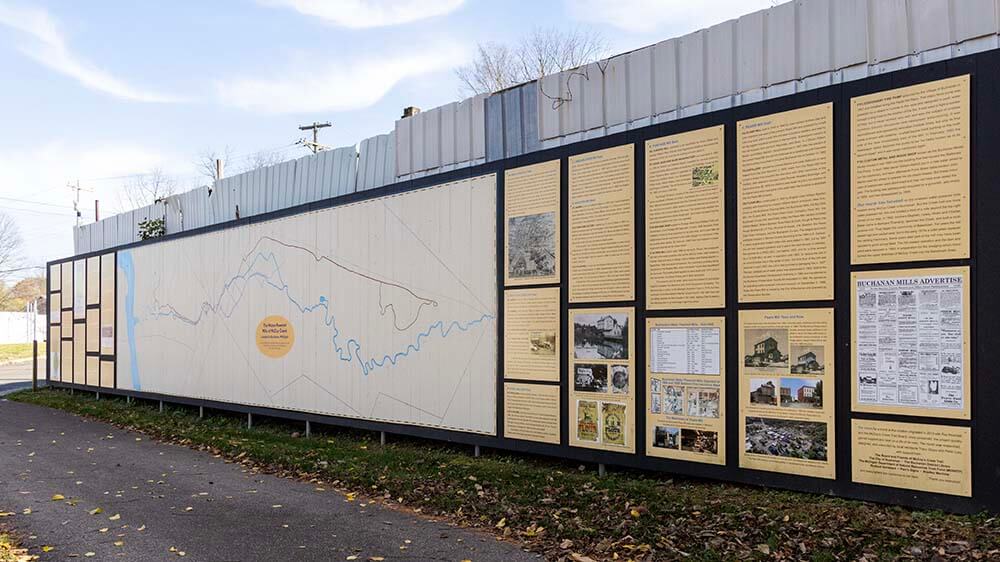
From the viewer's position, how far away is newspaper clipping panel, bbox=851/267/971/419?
643 cm

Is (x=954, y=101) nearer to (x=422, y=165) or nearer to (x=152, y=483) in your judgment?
(x=422, y=165)

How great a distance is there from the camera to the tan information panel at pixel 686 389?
25.8 feet

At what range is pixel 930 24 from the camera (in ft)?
22.7

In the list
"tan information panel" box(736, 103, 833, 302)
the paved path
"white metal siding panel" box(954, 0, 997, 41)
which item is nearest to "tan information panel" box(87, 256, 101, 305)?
the paved path

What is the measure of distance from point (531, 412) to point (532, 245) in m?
1.97

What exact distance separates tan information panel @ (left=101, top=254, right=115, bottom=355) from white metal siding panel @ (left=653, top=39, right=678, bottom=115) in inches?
622

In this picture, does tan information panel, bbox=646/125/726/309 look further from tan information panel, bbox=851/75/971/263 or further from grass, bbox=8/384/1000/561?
grass, bbox=8/384/1000/561

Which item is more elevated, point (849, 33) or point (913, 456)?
point (849, 33)

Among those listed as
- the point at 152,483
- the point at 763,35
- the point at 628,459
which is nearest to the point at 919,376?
the point at 628,459

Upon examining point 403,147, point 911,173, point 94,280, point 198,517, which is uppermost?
point 403,147

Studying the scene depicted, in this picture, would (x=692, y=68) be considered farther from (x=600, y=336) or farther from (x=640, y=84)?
(x=600, y=336)

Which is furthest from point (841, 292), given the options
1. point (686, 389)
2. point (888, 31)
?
point (888, 31)

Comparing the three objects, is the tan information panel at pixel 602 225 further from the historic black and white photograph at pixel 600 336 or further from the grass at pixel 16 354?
the grass at pixel 16 354

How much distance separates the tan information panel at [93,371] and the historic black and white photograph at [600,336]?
15.8 m
